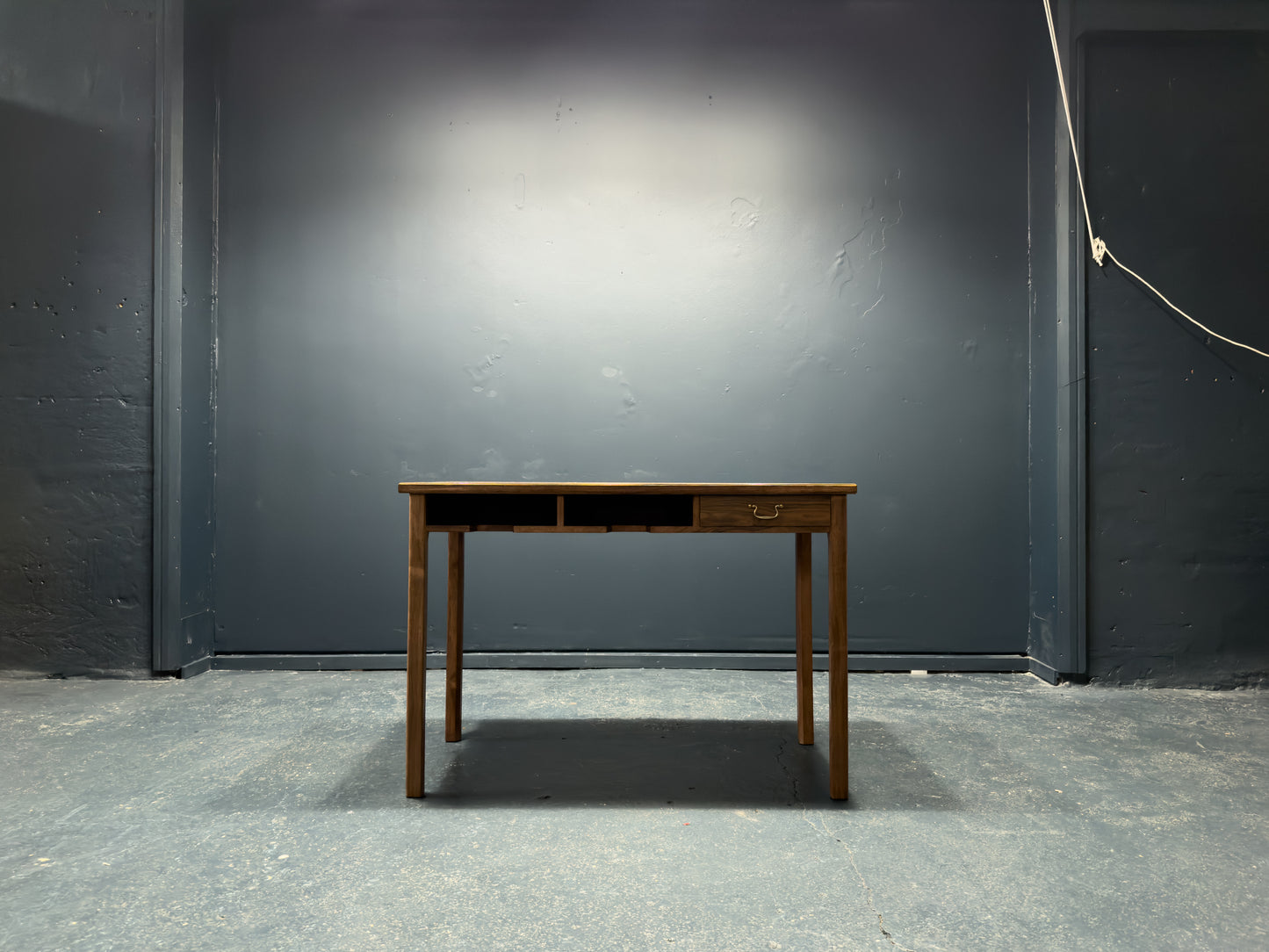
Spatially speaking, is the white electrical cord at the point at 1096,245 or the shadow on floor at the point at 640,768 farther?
the white electrical cord at the point at 1096,245

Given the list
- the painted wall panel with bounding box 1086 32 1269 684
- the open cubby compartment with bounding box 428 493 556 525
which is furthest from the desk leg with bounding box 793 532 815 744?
the painted wall panel with bounding box 1086 32 1269 684

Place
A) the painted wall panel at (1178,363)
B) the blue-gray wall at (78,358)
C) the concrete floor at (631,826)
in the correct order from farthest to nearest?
1. the blue-gray wall at (78,358)
2. the painted wall panel at (1178,363)
3. the concrete floor at (631,826)

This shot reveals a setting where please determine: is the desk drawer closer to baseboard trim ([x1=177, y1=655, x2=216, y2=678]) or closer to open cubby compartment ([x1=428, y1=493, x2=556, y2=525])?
open cubby compartment ([x1=428, y1=493, x2=556, y2=525])

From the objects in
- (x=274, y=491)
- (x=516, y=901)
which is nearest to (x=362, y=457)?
(x=274, y=491)

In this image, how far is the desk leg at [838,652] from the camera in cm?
176

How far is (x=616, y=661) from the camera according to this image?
3.02 m

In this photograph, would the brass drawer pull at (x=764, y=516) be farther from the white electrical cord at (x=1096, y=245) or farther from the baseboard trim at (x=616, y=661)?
the white electrical cord at (x=1096, y=245)

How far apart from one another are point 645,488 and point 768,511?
12.4 inches

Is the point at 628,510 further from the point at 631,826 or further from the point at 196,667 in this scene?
the point at 196,667

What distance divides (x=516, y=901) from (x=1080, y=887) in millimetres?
1087

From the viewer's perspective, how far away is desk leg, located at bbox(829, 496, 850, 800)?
1.76 m

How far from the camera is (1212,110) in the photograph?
2807mm

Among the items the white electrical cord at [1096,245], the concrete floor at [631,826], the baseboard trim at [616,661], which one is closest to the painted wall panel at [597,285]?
the baseboard trim at [616,661]

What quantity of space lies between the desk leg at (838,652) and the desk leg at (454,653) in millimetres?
1093
